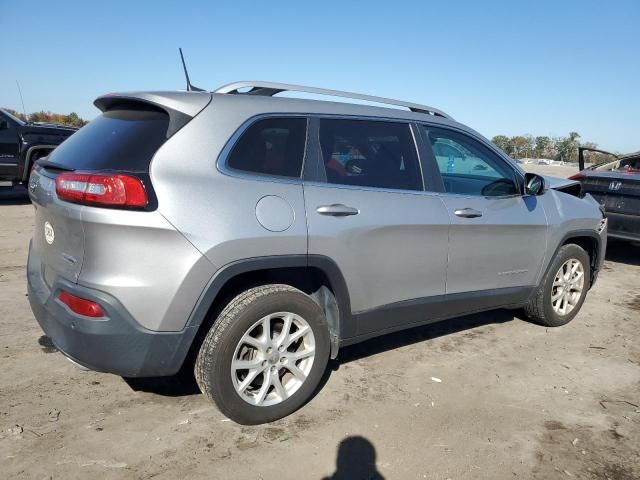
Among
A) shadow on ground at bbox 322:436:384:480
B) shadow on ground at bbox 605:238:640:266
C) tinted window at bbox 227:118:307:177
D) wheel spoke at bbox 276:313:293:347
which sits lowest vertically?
A: shadow on ground at bbox 322:436:384:480

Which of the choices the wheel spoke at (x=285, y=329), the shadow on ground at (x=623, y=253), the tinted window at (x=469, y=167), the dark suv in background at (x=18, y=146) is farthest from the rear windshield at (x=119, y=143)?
the dark suv in background at (x=18, y=146)

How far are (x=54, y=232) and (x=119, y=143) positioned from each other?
0.58 m

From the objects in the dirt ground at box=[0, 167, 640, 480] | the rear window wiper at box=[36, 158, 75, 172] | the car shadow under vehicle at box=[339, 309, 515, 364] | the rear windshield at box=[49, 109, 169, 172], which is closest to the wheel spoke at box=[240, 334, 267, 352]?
the dirt ground at box=[0, 167, 640, 480]

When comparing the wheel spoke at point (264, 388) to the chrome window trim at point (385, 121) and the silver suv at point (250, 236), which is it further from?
the chrome window trim at point (385, 121)

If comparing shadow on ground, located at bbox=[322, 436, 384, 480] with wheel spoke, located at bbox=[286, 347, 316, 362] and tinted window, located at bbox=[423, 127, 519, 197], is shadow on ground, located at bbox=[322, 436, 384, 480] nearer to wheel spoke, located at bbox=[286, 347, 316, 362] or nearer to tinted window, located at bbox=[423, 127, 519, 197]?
wheel spoke, located at bbox=[286, 347, 316, 362]

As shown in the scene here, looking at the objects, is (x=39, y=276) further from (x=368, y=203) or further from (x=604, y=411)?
(x=604, y=411)

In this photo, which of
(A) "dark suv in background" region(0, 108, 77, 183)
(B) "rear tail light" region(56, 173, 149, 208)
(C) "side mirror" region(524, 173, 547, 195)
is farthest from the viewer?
(A) "dark suv in background" region(0, 108, 77, 183)

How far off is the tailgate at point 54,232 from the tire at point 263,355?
78 centimetres

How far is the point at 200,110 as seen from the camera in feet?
8.84

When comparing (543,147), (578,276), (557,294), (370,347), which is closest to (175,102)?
(370,347)

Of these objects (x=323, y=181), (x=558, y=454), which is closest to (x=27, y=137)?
(x=323, y=181)

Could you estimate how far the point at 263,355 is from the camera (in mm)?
2836

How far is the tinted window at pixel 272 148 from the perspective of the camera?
277 cm

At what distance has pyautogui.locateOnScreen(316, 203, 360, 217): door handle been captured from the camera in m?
2.92
